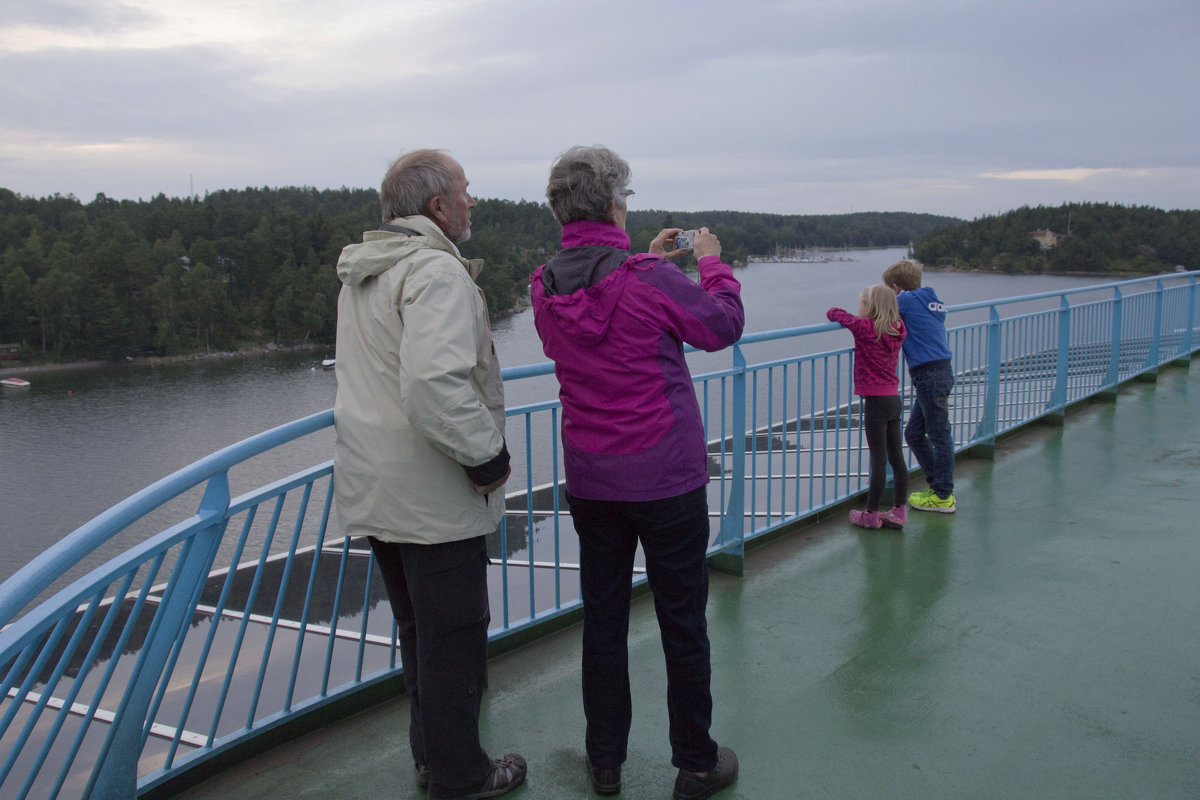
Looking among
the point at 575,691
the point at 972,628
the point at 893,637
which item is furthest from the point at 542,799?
the point at 972,628

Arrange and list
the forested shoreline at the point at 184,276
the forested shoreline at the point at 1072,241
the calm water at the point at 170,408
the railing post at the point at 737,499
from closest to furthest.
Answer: the railing post at the point at 737,499
the calm water at the point at 170,408
the forested shoreline at the point at 1072,241
the forested shoreline at the point at 184,276

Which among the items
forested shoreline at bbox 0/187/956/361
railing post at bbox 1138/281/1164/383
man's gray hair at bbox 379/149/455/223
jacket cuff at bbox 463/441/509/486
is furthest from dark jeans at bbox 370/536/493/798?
forested shoreline at bbox 0/187/956/361

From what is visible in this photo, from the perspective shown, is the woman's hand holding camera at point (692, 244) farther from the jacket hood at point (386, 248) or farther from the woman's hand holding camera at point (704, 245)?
the jacket hood at point (386, 248)

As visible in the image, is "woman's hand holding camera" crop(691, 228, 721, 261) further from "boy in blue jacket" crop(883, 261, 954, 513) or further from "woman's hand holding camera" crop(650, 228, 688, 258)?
"boy in blue jacket" crop(883, 261, 954, 513)

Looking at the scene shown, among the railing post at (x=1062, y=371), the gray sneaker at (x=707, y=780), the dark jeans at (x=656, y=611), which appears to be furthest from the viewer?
Answer: the railing post at (x=1062, y=371)

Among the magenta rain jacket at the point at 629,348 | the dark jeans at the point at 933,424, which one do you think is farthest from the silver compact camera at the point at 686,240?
the dark jeans at the point at 933,424

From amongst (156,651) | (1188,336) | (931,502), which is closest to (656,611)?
(156,651)

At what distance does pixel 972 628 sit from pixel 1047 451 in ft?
10.5

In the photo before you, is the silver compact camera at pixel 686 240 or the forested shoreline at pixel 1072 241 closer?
the silver compact camera at pixel 686 240

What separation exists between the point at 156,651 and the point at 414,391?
0.91m

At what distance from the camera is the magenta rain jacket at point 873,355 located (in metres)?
4.05

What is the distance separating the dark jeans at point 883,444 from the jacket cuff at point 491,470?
2776 mm

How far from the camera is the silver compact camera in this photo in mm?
2170

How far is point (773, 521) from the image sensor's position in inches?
168
